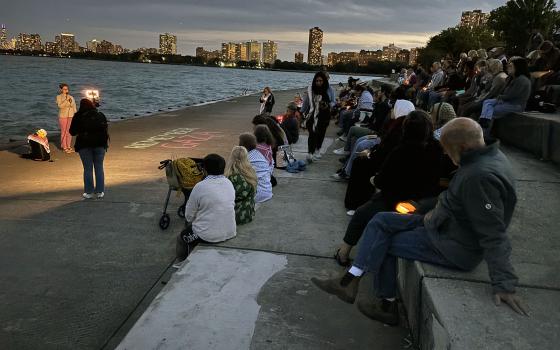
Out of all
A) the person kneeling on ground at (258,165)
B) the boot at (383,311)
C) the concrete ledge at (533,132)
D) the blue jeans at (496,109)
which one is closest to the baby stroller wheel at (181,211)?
the person kneeling on ground at (258,165)

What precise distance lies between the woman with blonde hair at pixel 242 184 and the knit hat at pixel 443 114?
105 inches

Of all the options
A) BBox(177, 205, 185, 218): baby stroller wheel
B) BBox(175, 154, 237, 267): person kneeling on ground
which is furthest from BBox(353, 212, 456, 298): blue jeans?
BBox(177, 205, 185, 218): baby stroller wheel

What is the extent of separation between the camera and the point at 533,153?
7.14m

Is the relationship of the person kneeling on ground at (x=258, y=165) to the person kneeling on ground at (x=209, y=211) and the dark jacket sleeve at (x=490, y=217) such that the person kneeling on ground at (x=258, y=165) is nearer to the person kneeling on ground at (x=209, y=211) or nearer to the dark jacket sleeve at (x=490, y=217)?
the person kneeling on ground at (x=209, y=211)

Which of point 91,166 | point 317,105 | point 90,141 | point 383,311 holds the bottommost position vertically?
point 383,311

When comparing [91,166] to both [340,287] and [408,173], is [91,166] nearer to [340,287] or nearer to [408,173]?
[340,287]

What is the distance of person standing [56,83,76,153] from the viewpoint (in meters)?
11.4

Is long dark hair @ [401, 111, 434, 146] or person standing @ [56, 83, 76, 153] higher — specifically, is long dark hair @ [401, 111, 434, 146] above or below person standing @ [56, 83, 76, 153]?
above

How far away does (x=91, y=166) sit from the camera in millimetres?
7371

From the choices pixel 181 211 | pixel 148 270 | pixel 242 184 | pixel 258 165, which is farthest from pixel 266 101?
pixel 148 270

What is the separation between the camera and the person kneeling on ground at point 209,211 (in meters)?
4.75

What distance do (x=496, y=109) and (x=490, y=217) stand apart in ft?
19.6

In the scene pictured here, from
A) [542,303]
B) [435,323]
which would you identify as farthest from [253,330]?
[542,303]

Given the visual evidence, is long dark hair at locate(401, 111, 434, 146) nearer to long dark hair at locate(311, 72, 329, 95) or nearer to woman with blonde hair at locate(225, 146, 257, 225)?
woman with blonde hair at locate(225, 146, 257, 225)
